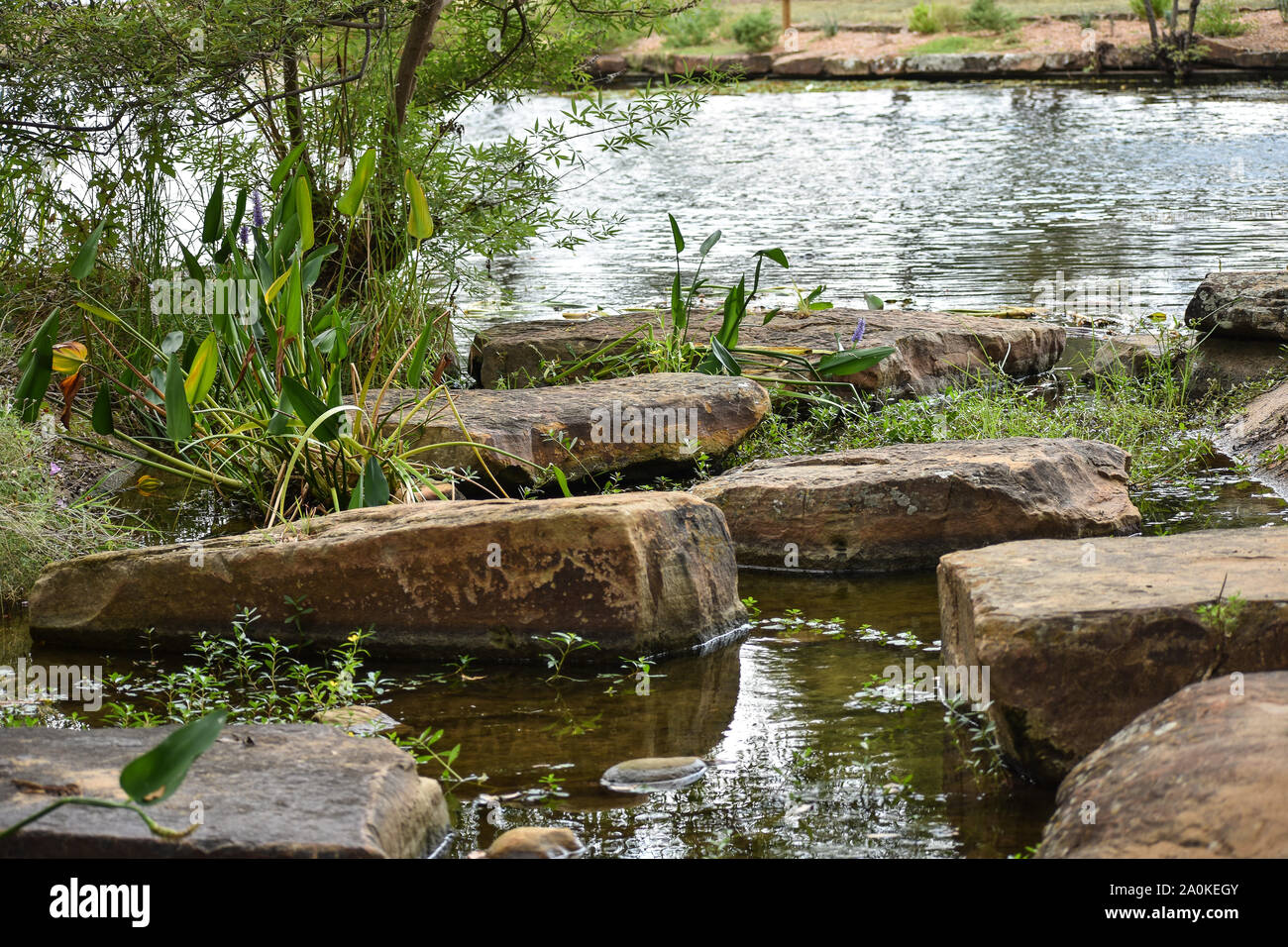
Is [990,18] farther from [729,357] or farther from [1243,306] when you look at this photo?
[729,357]

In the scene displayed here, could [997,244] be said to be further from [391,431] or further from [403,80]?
[391,431]

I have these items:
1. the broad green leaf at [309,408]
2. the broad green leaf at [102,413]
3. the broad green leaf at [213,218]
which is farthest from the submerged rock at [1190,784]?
the broad green leaf at [213,218]

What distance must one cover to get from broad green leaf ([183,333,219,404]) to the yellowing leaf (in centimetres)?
42

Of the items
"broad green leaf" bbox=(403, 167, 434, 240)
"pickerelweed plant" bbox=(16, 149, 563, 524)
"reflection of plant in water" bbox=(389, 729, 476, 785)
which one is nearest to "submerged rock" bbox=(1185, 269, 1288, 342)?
"pickerelweed plant" bbox=(16, 149, 563, 524)

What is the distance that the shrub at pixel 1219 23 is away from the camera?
24625mm

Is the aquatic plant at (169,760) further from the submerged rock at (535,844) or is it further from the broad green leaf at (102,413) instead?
the broad green leaf at (102,413)

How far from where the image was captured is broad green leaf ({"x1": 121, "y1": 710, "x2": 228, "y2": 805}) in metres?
1.86

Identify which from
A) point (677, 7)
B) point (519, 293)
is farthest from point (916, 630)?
point (519, 293)

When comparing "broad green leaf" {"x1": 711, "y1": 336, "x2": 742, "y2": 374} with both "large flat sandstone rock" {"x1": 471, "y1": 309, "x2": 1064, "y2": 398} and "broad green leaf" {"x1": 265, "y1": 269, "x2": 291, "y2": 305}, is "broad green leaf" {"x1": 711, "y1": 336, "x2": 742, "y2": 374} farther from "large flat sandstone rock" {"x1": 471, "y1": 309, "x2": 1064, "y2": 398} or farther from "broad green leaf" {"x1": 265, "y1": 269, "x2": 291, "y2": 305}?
"broad green leaf" {"x1": 265, "y1": 269, "x2": 291, "y2": 305}

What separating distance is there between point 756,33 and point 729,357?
2578 centimetres

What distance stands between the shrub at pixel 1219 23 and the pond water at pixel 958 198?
142 inches

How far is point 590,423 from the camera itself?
516 cm

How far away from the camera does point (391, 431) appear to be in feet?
16.3

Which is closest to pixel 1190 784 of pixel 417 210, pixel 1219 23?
pixel 417 210
